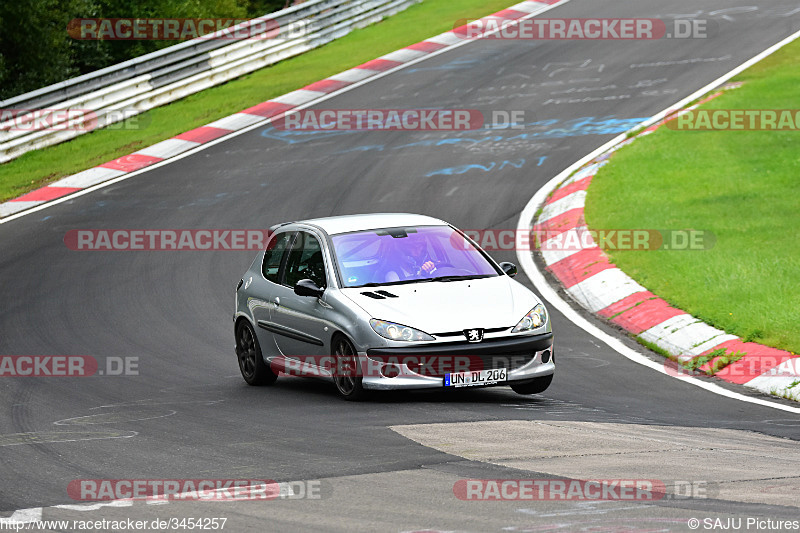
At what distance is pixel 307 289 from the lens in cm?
1015

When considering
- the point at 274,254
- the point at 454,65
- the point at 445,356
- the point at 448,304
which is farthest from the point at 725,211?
the point at 454,65

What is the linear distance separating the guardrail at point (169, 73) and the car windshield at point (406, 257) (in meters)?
14.3

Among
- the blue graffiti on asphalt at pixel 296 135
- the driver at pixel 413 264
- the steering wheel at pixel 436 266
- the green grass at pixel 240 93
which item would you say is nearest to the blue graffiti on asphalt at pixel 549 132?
the blue graffiti on asphalt at pixel 296 135

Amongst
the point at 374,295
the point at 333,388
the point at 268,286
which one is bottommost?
the point at 333,388

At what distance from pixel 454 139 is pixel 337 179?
316 centimetres

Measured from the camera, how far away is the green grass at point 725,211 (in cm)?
1223

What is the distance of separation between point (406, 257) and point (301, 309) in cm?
105

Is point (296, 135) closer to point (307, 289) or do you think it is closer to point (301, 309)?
point (301, 309)

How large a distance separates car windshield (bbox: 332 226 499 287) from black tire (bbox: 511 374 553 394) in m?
1.05

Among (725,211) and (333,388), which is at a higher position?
(725,211)

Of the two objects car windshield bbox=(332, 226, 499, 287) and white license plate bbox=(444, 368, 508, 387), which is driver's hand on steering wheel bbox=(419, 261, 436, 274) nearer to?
car windshield bbox=(332, 226, 499, 287)

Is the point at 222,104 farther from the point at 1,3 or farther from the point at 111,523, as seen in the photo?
the point at 111,523

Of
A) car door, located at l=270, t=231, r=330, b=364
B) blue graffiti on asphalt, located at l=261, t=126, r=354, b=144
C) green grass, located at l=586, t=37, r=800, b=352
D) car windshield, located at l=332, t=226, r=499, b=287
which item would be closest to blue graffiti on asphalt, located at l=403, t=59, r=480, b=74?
blue graffiti on asphalt, located at l=261, t=126, r=354, b=144

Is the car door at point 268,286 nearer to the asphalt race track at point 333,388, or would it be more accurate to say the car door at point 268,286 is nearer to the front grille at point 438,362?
the asphalt race track at point 333,388
